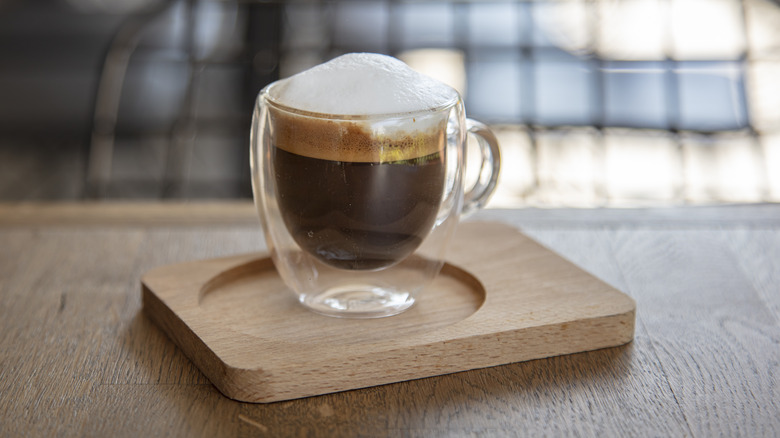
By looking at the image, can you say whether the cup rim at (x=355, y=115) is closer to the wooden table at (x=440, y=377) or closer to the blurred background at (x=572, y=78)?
the wooden table at (x=440, y=377)

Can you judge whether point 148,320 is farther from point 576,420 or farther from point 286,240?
point 576,420

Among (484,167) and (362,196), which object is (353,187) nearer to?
(362,196)

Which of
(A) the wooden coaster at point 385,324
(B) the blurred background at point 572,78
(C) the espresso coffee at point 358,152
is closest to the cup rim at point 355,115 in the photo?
(C) the espresso coffee at point 358,152

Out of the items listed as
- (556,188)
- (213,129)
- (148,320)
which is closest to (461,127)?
(148,320)

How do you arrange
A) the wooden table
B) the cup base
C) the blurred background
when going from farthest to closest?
the blurred background → the cup base → the wooden table

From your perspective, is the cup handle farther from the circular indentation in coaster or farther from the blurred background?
the blurred background

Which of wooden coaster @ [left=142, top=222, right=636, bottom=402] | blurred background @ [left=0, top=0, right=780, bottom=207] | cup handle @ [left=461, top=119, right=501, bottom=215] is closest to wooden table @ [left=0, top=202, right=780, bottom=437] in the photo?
wooden coaster @ [left=142, top=222, right=636, bottom=402]

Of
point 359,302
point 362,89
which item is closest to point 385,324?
point 359,302

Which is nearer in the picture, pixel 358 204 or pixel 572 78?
pixel 358 204
